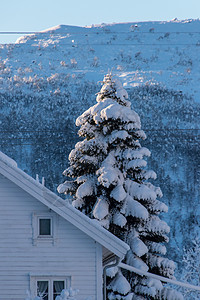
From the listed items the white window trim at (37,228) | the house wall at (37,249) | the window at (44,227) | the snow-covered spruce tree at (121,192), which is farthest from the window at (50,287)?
the snow-covered spruce tree at (121,192)

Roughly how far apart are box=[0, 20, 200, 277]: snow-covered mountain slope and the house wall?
76.2 feet

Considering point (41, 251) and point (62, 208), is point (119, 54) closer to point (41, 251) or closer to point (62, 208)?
point (41, 251)

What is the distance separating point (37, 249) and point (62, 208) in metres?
1.56

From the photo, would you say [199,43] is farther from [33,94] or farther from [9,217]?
[9,217]

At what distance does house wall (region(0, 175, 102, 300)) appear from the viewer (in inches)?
653

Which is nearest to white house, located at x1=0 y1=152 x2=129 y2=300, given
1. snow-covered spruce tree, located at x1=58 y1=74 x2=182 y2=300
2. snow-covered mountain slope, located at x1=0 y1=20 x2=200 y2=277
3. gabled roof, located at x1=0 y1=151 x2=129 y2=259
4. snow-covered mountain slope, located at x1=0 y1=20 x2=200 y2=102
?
gabled roof, located at x1=0 y1=151 x2=129 y2=259

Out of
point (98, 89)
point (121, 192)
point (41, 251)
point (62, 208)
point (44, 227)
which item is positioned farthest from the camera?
point (98, 89)

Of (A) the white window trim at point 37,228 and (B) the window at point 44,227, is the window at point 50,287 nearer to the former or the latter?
(A) the white window trim at point 37,228

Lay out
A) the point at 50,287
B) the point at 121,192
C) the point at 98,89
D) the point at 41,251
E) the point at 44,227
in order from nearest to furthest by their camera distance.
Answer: the point at 50,287 → the point at 41,251 → the point at 44,227 → the point at 121,192 → the point at 98,89

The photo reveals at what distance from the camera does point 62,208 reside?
1608cm

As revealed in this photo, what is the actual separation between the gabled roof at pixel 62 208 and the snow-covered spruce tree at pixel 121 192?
15.7ft

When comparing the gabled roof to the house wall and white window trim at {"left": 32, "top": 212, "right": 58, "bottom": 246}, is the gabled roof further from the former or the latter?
white window trim at {"left": 32, "top": 212, "right": 58, "bottom": 246}

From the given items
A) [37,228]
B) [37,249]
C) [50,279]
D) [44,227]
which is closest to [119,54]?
[44,227]

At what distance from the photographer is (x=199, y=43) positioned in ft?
366
